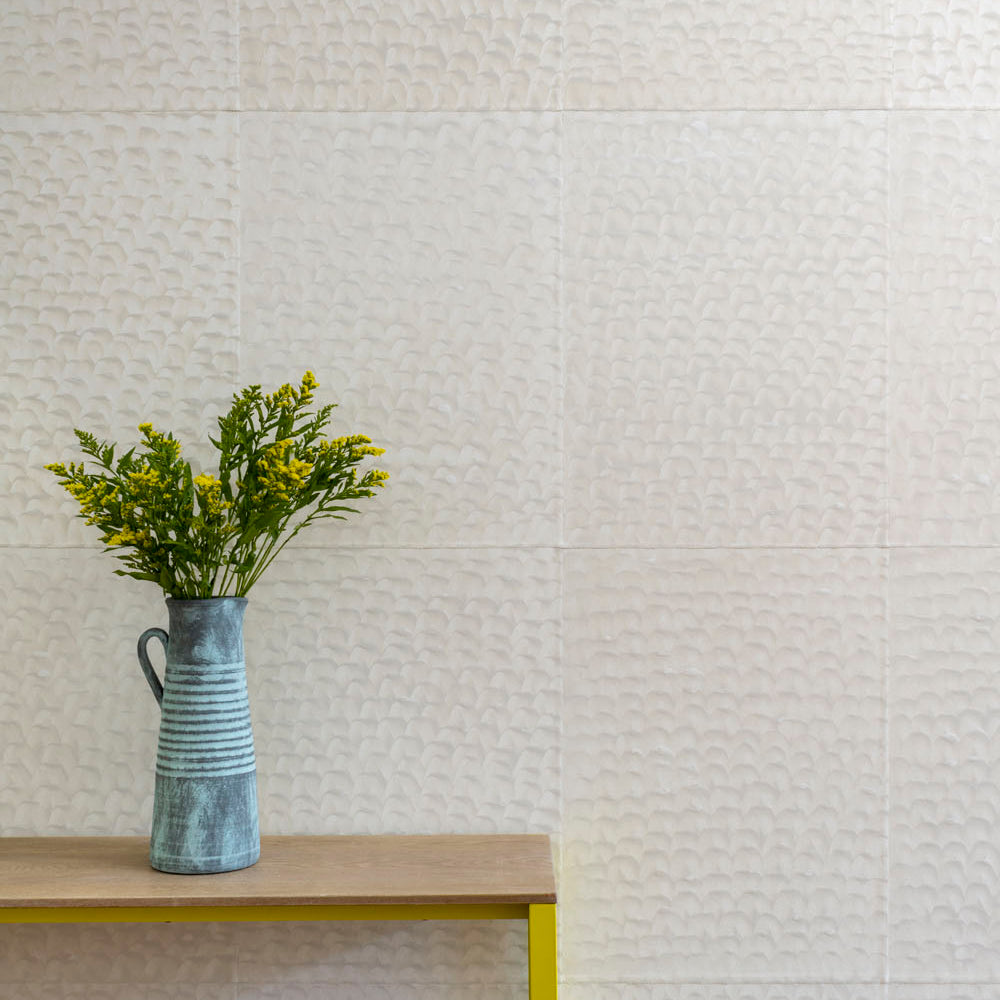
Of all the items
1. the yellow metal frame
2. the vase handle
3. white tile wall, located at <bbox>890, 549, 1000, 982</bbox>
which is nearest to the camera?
the yellow metal frame

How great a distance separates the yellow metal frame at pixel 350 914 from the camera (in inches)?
36.6

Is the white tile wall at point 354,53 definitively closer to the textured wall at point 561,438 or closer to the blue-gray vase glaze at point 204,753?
the textured wall at point 561,438

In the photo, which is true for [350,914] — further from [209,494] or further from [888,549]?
[888,549]

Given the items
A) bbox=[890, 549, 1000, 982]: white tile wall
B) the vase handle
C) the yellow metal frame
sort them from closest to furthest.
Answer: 1. the yellow metal frame
2. the vase handle
3. bbox=[890, 549, 1000, 982]: white tile wall

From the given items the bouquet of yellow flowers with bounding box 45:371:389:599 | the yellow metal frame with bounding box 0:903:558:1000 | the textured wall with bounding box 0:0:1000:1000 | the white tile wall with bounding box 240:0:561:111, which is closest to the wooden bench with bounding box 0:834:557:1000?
the yellow metal frame with bounding box 0:903:558:1000

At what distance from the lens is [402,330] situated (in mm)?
1148

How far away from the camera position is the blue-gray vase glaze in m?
0.99

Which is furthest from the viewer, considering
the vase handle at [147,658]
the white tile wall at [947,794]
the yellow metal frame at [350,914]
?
the white tile wall at [947,794]

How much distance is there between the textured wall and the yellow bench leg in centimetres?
19

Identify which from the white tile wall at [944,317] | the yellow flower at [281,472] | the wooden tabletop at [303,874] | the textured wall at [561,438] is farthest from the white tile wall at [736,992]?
the yellow flower at [281,472]

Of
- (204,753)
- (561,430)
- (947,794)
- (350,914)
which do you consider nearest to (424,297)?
(561,430)

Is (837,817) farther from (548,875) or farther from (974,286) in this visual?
(974,286)

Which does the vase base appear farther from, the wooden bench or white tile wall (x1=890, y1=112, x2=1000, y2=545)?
white tile wall (x1=890, y1=112, x2=1000, y2=545)

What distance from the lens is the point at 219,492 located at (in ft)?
3.23
